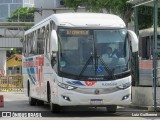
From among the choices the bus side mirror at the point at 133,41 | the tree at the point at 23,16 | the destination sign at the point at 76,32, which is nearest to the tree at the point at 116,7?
the bus side mirror at the point at 133,41

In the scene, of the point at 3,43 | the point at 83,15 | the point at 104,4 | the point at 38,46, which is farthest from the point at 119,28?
the point at 3,43

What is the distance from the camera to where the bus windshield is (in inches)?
673

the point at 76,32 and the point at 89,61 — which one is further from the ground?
the point at 76,32

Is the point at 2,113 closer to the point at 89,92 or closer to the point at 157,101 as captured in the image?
the point at 89,92

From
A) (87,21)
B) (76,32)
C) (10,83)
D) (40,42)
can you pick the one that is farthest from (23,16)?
(76,32)

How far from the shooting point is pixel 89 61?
17.2 meters

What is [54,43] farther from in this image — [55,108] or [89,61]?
[55,108]

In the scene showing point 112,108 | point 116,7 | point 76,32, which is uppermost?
point 116,7

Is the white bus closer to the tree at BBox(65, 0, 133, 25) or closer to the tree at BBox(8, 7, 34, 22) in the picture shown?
the tree at BBox(65, 0, 133, 25)

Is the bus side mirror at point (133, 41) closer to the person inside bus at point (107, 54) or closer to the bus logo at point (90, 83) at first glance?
the person inside bus at point (107, 54)

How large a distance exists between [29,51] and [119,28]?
7645 mm

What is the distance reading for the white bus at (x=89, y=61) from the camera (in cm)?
1686

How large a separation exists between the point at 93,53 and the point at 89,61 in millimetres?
315

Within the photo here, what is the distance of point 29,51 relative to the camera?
24.5 metres
